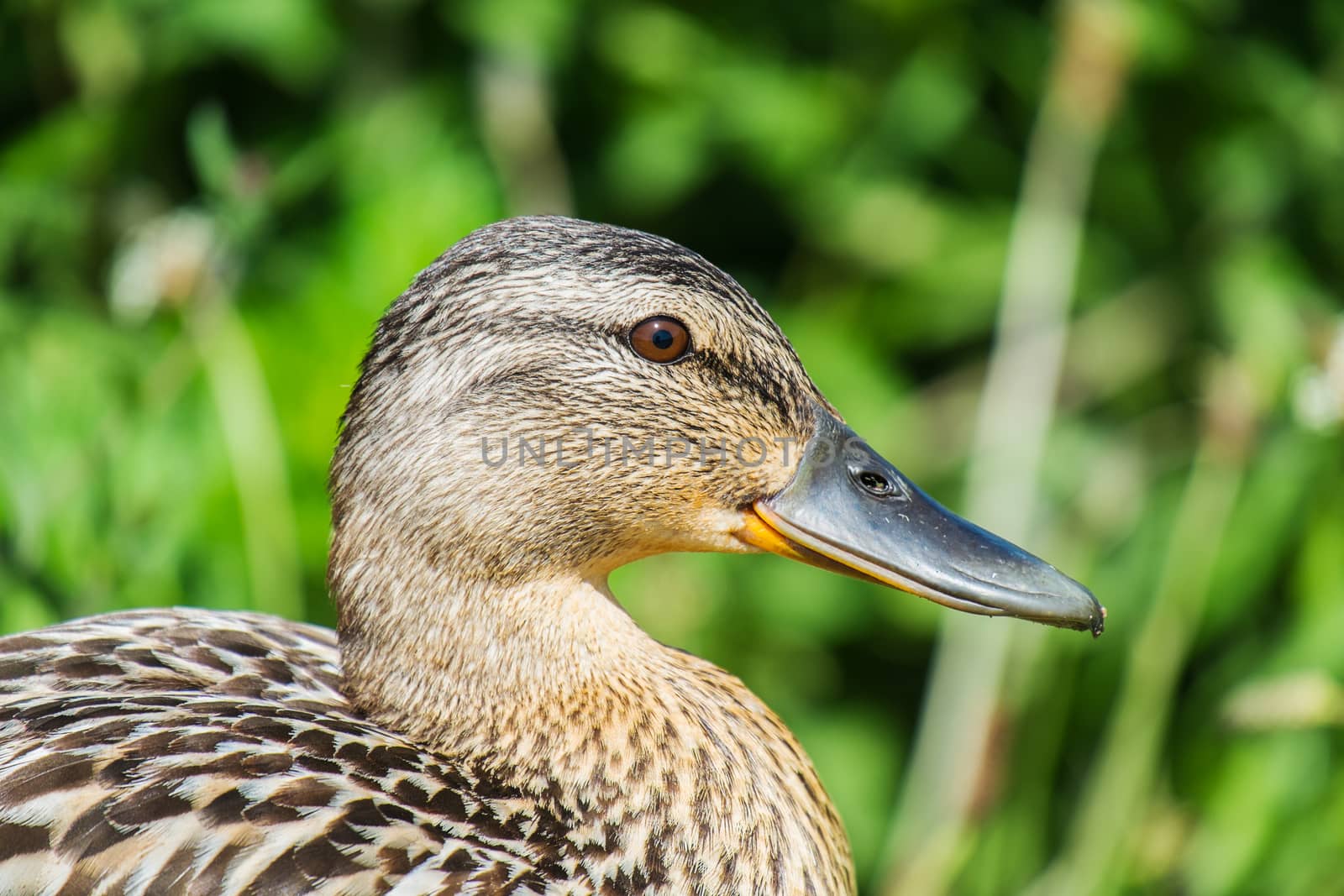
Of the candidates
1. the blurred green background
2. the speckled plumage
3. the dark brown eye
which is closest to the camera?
the speckled plumage

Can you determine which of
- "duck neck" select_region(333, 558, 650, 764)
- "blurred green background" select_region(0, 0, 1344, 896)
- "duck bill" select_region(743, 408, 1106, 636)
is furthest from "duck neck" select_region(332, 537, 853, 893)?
"blurred green background" select_region(0, 0, 1344, 896)

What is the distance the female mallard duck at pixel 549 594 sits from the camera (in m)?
1.28

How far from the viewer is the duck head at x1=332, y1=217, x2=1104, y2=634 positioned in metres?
1.34

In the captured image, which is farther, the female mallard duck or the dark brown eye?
the dark brown eye

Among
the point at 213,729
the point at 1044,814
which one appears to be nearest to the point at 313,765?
the point at 213,729

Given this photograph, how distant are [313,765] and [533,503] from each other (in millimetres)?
312

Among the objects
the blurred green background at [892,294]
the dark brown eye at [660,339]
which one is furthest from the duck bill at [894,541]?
the blurred green background at [892,294]

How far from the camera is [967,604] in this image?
1.38 m

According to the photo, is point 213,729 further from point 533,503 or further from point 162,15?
point 162,15

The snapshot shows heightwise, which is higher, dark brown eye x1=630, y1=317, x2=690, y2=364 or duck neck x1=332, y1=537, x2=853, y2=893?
dark brown eye x1=630, y1=317, x2=690, y2=364

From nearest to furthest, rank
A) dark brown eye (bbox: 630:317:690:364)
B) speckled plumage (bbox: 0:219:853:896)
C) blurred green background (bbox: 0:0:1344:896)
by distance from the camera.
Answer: speckled plumage (bbox: 0:219:853:896)
dark brown eye (bbox: 630:317:690:364)
blurred green background (bbox: 0:0:1344:896)

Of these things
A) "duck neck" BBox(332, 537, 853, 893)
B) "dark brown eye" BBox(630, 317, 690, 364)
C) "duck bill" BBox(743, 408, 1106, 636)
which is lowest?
"duck neck" BBox(332, 537, 853, 893)

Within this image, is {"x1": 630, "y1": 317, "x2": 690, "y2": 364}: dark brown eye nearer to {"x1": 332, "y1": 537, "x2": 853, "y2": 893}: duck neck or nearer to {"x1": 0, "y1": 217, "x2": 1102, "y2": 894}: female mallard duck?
{"x1": 0, "y1": 217, "x2": 1102, "y2": 894}: female mallard duck

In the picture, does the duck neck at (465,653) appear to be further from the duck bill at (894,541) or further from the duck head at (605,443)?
the duck bill at (894,541)
